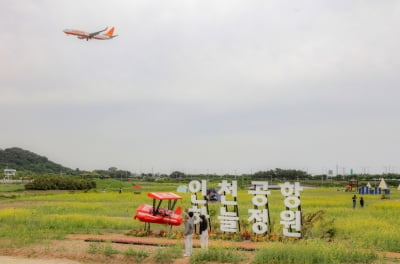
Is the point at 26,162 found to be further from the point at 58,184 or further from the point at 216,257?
the point at 216,257

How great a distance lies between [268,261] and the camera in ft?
45.6

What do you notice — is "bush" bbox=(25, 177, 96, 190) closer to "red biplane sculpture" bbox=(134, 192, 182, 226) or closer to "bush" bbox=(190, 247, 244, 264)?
"red biplane sculpture" bbox=(134, 192, 182, 226)

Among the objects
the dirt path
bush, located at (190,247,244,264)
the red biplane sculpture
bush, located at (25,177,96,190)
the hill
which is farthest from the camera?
the hill

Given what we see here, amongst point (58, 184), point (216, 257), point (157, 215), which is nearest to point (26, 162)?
point (58, 184)

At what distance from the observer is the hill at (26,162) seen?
14288 centimetres

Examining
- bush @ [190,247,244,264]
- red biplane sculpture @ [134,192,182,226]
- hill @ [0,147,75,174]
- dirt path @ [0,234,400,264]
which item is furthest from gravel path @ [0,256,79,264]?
hill @ [0,147,75,174]

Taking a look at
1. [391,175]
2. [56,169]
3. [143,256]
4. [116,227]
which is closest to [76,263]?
[143,256]

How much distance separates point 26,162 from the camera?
154625mm

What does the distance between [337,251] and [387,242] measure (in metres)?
3.65

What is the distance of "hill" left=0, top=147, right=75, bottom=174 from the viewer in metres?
143

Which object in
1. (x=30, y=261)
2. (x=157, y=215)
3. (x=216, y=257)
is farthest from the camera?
(x=157, y=215)

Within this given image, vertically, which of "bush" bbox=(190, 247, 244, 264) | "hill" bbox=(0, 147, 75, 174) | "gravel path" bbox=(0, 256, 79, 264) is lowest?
"gravel path" bbox=(0, 256, 79, 264)

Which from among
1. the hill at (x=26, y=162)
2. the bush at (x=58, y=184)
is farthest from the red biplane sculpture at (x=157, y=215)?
the hill at (x=26, y=162)

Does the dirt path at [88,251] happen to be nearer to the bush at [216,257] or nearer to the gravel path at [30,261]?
the gravel path at [30,261]
